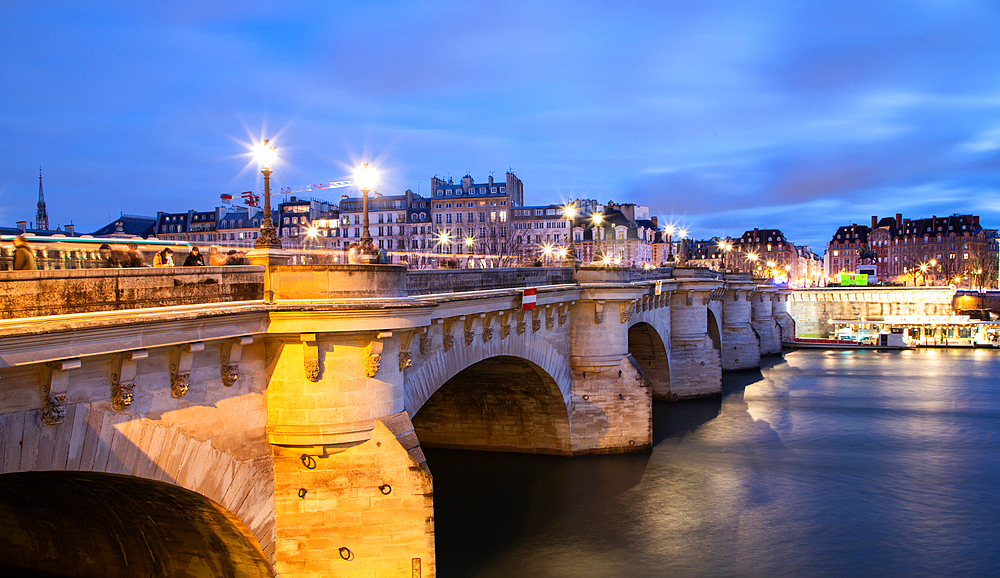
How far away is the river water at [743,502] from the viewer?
1962 centimetres

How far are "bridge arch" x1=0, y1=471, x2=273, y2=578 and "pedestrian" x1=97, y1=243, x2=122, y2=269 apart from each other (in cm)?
367

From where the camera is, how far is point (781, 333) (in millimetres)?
75625

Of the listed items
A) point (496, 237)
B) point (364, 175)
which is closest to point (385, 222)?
point (496, 237)

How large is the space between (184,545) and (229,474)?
2813 mm

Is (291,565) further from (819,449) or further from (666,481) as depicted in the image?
(819,449)

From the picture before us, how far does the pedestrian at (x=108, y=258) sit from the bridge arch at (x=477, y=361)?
5.98 metres

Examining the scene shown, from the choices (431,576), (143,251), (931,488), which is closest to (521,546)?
(431,576)

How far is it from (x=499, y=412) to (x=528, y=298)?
9003mm

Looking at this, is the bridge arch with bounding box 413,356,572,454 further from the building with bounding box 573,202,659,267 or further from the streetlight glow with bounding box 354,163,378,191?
the building with bounding box 573,202,659,267

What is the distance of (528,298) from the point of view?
21.4m

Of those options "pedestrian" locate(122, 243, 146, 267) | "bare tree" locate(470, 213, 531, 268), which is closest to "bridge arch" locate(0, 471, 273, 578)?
"pedestrian" locate(122, 243, 146, 267)

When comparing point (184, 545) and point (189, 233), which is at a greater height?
point (189, 233)

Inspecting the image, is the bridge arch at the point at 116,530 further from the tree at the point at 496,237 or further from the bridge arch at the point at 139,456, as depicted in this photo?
the tree at the point at 496,237

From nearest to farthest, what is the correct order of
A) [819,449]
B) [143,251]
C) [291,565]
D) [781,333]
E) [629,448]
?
[291,565]
[143,251]
[629,448]
[819,449]
[781,333]
